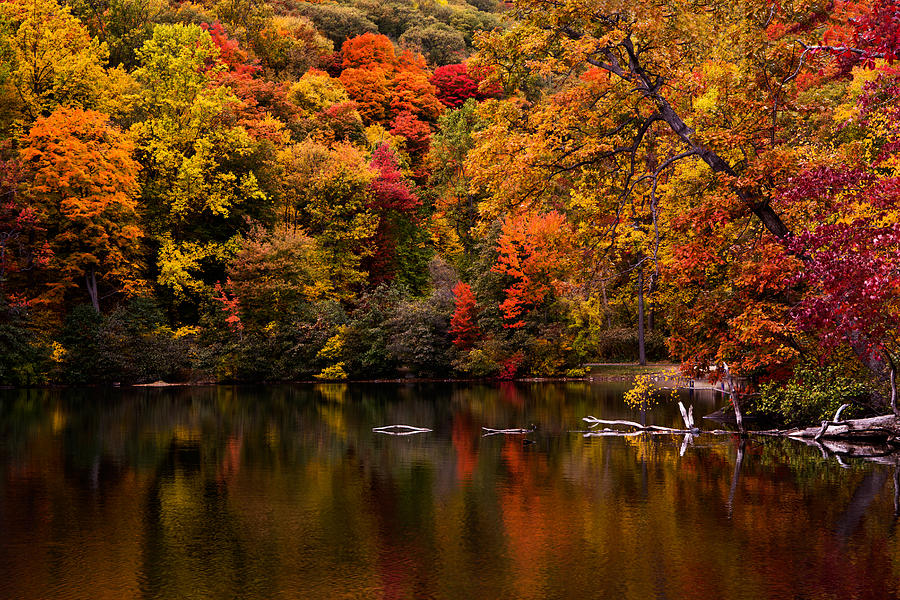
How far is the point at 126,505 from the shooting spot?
12484 mm

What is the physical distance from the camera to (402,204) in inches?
2055

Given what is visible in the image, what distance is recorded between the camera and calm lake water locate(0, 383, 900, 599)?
28.2 ft

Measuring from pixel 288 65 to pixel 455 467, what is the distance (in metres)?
58.2

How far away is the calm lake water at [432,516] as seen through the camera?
8602 millimetres

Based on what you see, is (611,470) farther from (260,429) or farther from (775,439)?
(260,429)

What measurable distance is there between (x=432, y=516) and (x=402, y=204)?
41.6 meters

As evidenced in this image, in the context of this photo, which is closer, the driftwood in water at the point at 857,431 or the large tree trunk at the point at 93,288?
the driftwood in water at the point at 857,431

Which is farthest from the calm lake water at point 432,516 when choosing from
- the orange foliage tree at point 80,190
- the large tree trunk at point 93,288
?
the orange foliage tree at point 80,190

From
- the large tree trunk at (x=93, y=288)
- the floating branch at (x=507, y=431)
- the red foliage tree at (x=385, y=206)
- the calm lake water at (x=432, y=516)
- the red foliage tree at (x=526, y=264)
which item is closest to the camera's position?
the calm lake water at (x=432, y=516)

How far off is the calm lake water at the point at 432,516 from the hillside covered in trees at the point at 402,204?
472 centimetres

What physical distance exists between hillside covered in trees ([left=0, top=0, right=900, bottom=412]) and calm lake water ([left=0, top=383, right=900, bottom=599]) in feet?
15.5

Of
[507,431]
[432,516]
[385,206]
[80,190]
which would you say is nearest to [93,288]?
[80,190]

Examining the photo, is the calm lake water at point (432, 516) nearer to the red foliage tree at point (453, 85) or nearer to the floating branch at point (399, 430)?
the floating branch at point (399, 430)

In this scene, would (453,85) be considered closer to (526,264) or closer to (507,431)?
Result: (526,264)
